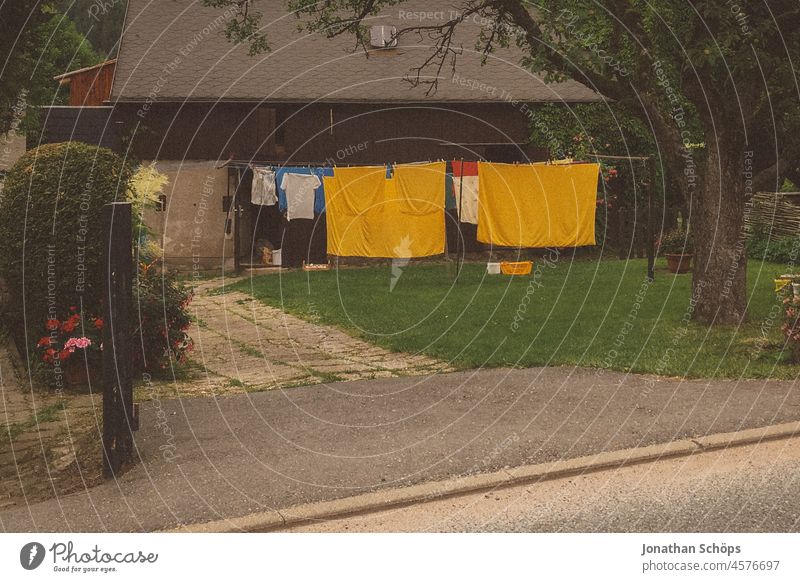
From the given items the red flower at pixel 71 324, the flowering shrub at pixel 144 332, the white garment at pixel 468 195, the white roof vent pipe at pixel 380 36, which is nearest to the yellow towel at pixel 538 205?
the white garment at pixel 468 195

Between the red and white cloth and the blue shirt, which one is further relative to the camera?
the blue shirt

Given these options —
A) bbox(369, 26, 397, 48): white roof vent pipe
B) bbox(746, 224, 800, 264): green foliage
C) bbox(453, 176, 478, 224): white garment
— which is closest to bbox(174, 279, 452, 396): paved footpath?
bbox(453, 176, 478, 224): white garment

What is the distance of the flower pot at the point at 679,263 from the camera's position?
2109 centimetres

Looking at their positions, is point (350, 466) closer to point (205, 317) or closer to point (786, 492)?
point (786, 492)

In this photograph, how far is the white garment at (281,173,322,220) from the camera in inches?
860

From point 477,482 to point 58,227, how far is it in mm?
5768

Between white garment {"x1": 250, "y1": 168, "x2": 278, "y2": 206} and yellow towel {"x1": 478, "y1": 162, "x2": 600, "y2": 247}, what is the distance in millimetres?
5995

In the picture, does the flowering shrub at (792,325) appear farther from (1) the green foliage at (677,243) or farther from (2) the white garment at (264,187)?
(2) the white garment at (264,187)

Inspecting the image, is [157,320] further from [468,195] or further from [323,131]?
[323,131]

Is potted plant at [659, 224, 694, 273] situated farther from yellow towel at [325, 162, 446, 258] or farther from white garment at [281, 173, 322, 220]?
white garment at [281, 173, 322, 220]

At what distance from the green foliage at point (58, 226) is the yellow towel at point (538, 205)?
29.8ft

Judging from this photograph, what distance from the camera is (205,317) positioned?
54.1ft
